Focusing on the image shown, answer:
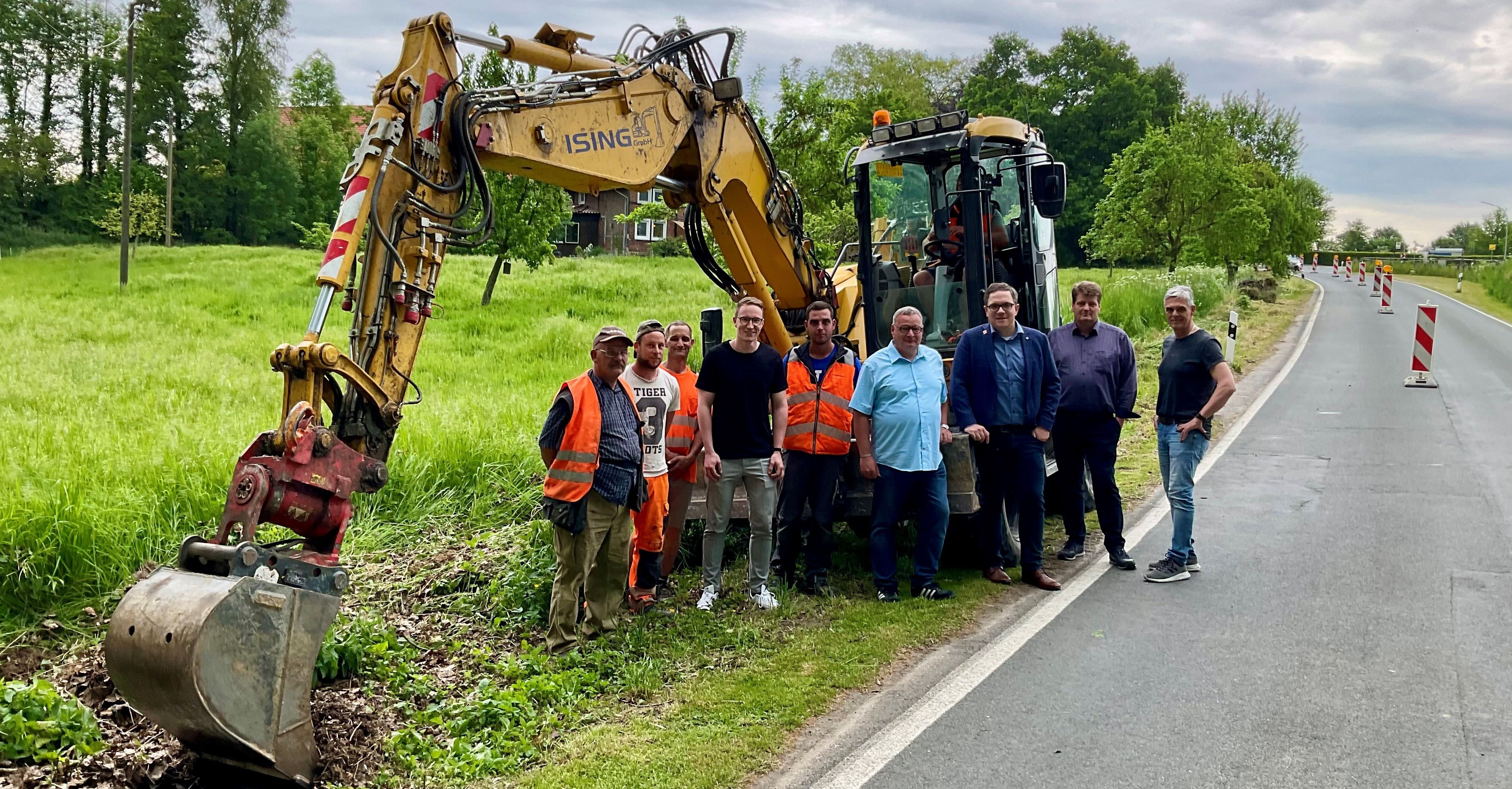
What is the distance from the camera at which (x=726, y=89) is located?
274 inches

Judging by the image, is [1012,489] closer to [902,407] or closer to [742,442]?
[902,407]

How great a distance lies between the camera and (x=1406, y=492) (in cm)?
1012

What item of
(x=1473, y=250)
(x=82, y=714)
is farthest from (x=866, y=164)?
(x=1473, y=250)

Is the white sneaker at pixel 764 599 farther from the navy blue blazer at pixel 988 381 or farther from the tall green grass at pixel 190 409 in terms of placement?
the tall green grass at pixel 190 409

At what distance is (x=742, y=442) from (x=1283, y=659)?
3.22 meters

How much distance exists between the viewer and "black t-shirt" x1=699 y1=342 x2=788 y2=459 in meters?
6.79

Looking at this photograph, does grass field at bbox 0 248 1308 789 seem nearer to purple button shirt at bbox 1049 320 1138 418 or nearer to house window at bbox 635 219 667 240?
purple button shirt at bbox 1049 320 1138 418

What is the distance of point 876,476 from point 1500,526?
5476 mm

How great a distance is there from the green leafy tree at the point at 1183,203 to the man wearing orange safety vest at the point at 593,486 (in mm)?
27351

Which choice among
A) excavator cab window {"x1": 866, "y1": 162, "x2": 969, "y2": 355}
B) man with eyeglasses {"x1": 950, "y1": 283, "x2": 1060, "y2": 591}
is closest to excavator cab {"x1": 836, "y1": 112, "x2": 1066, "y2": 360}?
excavator cab window {"x1": 866, "y1": 162, "x2": 969, "y2": 355}

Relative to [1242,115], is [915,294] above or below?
below

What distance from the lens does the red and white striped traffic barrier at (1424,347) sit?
1778cm

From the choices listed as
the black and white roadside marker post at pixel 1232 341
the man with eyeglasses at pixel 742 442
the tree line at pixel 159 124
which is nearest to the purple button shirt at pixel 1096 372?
the man with eyeglasses at pixel 742 442

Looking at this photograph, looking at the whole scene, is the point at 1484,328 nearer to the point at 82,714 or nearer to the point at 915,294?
the point at 915,294
